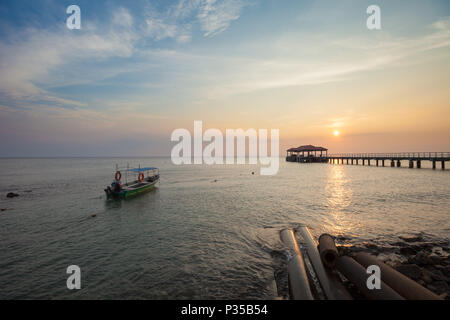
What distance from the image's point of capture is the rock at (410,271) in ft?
24.8

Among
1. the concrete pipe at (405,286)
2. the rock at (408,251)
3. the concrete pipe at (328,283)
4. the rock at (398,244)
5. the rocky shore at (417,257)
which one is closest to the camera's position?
the concrete pipe at (405,286)

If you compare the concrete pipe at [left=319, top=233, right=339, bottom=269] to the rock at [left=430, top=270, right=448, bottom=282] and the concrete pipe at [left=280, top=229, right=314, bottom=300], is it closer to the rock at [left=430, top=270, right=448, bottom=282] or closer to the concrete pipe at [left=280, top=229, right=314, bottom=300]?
the concrete pipe at [left=280, top=229, right=314, bottom=300]

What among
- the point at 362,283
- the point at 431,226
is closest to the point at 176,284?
the point at 362,283

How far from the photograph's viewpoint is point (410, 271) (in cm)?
772

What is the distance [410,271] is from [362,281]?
3.30 m

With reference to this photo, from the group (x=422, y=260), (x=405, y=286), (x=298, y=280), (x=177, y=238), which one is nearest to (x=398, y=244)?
(x=422, y=260)

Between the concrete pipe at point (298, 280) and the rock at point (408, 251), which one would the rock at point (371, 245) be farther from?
the concrete pipe at point (298, 280)

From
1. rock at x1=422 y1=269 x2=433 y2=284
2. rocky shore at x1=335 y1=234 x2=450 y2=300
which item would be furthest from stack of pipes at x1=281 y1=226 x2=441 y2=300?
rock at x1=422 y1=269 x2=433 y2=284

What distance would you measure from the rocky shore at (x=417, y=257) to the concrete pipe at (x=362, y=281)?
63 cm

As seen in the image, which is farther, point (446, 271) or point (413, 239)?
point (413, 239)

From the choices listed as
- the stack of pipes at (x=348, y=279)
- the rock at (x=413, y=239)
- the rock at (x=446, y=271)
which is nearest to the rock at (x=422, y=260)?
the rock at (x=446, y=271)

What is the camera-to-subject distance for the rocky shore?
24.1ft

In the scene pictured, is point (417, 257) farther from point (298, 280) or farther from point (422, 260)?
point (298, 280)

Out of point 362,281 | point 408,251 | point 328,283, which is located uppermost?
point 362,281
